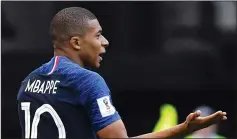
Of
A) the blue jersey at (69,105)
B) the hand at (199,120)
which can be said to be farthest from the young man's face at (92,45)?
the hand at (199,120)

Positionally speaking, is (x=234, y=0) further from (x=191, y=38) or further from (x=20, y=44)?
(x=20, y=44)

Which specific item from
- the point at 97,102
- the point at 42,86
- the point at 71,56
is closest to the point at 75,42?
the point at 71,56

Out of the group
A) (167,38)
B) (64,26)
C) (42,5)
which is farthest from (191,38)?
(64,26)

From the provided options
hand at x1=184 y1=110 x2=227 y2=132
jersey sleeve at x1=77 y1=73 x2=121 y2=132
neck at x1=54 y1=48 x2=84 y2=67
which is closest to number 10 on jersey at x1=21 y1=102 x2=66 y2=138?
jersey sleeve at x1=77 y1=73 x2=121 y2=132

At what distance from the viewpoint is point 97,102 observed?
143 inches

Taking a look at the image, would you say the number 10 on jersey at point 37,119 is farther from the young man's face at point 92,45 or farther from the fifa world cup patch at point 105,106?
the young man's face at point 92,45

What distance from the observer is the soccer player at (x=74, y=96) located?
364 centimetres

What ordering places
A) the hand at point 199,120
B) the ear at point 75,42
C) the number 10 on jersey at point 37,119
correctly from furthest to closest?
the ear at point 75,42 → the number 10 on jersey at point 37,119 → the hand at point 199,120

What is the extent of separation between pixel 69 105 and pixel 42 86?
0.20 meters

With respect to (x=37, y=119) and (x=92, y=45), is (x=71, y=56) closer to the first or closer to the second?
(x=92, y=45)

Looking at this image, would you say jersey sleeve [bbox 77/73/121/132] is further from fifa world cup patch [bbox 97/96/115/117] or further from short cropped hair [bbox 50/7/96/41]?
short cropped hair [bbox 50/7/96/41]

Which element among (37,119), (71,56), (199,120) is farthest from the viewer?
(71,56)

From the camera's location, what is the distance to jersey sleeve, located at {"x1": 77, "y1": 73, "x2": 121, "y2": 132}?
3.64m

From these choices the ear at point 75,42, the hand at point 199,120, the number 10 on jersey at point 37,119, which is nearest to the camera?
the hand at point 199,120
